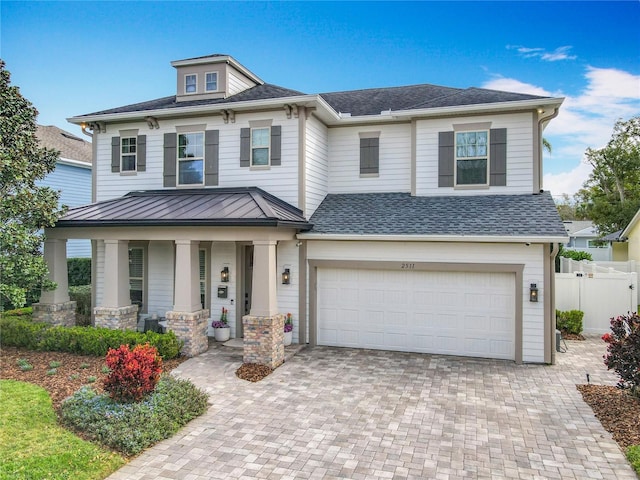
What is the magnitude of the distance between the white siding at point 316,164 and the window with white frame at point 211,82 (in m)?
3.51

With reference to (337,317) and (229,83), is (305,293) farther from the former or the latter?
(229,83)

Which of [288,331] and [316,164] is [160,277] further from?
[316,164]

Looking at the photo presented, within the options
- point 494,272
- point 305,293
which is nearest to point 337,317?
point 305,293

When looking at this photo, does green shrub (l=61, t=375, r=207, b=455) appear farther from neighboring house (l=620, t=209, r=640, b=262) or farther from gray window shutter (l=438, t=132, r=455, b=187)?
neighboring house (l=620, t=209, r=640, b=262)

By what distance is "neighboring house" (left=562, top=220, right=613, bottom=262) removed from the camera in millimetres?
31969

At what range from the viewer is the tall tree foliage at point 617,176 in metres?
29.3

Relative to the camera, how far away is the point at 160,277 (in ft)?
43.1

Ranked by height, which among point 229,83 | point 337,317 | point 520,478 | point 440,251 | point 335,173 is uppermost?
point 229,83

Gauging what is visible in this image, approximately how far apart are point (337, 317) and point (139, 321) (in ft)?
20.0

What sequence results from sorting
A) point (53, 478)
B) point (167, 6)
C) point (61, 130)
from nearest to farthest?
1. point (53, 478)
2. point (167, 6)
3. point (61, 130)

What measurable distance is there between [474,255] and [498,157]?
10.2 feet

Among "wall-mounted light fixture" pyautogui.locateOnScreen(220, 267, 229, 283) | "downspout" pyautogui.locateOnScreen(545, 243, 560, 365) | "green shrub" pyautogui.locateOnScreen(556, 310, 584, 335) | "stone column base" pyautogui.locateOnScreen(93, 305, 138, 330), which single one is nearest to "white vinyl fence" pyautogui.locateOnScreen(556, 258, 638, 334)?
"green shrub" pyautogui.locateOnScreen(556, 310, 584, 335)

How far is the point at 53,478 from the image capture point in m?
5.09

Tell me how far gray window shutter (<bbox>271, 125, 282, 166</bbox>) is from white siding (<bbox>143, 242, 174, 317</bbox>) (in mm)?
4097
